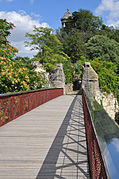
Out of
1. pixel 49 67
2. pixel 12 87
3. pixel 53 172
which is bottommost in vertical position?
pixel 53 172

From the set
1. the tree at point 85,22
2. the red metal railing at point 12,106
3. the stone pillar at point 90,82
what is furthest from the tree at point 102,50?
the red metal railing at point 12,106

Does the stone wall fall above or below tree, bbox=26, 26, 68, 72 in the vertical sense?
below

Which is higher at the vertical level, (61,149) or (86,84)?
(86,84)

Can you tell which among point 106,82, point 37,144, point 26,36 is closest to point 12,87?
point 37,144

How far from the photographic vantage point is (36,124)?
6.75 meters

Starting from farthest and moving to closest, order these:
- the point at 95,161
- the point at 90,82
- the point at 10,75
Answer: the point at 90,82 < the point at 10,75 < the point at 95,161

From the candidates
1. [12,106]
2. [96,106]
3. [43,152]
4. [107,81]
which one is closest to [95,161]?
[43,152]

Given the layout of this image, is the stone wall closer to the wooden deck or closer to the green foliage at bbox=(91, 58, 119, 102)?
the green foliage at bbox=(91, 58, 119, 102)

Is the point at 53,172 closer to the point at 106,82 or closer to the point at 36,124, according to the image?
the point at 36,124

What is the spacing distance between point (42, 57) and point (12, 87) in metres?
19.2

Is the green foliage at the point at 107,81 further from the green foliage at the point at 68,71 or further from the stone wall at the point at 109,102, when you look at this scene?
the green foliage at the point at 68,71

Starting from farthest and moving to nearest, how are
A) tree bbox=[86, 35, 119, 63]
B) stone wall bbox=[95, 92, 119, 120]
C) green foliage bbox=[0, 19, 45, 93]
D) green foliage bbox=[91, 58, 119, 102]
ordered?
tree bbox=[86, 35, 119, 63] → green foliage bbox=[91, 58, 119, 102] → stone wall bbox=[95, 92, 119, 120] → green foliage bbox=[0, 19, 45, 93]

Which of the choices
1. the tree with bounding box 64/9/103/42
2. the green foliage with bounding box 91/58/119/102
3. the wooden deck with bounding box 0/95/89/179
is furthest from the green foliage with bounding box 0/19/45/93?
the tree with bounding box 64/9/103/42

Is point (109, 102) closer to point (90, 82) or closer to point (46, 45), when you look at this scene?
point (90, 82)
